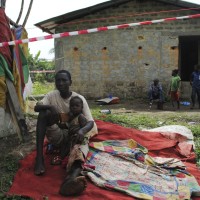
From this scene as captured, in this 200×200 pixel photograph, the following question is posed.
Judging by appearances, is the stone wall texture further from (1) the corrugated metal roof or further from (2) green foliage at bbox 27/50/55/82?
(2) green foliage at bbox 27/50/55/82

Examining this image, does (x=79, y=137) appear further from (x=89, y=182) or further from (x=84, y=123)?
A: (x=89, y=182)

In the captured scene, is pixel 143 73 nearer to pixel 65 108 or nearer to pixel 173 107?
pixel 173 107

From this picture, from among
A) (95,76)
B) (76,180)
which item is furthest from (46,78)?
(76,180)

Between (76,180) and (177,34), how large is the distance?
31.7 feet

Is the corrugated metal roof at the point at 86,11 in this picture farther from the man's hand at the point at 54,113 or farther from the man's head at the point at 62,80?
the man's hand at the point at 54,113

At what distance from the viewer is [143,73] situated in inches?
476

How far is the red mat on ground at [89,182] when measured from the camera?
329 cm

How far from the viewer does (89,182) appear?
3514 millimetres

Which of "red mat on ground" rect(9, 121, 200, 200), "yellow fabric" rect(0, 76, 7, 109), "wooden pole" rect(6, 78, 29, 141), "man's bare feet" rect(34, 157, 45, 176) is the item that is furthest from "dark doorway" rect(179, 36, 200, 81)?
"man's bare feet" rect(34, 157, 45, 176)

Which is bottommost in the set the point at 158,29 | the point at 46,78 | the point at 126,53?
the point at 46,78

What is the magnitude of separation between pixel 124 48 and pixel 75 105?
27.4 feet

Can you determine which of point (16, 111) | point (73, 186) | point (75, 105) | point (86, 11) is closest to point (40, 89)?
point (86, 11)

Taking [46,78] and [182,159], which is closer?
[182,159]

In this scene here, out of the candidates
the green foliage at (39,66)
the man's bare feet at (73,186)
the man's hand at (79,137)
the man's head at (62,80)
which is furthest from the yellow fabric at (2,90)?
the green foliage at (39,66)
